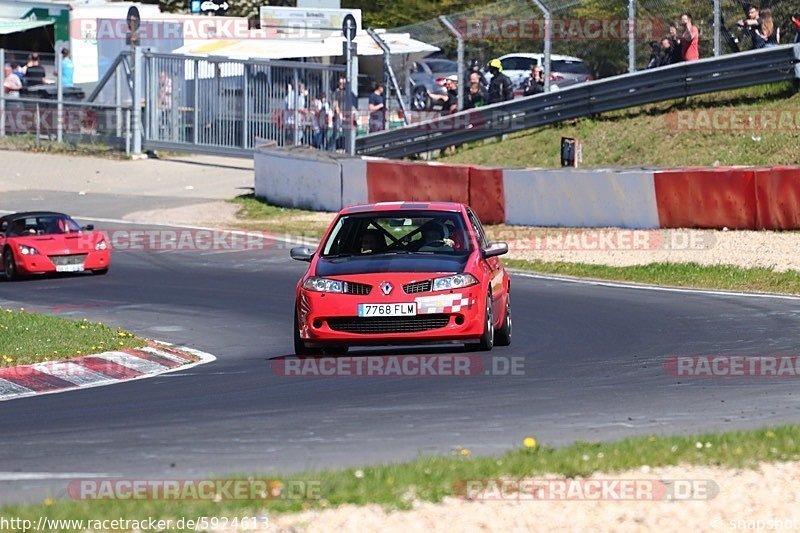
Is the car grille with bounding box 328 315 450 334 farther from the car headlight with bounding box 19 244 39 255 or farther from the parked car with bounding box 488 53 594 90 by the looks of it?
the parked car with bounding box 488 53 594 90

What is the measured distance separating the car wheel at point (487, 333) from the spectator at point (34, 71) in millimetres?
30155

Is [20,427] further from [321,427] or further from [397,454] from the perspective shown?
[397,454]

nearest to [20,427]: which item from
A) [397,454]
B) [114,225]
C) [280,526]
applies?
[397,454]

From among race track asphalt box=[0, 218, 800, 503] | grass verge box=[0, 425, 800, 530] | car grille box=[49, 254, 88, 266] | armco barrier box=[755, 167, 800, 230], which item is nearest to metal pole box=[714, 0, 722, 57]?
armco barrier box=[755, 167, 800, 230]

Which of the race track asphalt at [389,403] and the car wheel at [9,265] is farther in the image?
the car wheel at [9,265]

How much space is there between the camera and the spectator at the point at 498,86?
3025 centimetres

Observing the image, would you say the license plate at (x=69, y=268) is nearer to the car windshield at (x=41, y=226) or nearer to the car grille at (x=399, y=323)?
the car windshield at (x=41, y=226)

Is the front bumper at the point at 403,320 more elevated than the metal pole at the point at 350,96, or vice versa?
the metal pole at the point at 350,96

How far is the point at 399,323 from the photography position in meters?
11.5

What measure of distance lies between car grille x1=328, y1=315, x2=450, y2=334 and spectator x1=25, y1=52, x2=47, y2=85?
30.3m

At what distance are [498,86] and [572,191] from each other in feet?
24.5

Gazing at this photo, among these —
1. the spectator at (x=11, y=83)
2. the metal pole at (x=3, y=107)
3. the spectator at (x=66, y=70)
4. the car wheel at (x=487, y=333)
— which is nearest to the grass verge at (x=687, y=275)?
the car wheel at (x=487, y=333)

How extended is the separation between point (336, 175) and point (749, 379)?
17.8 m
